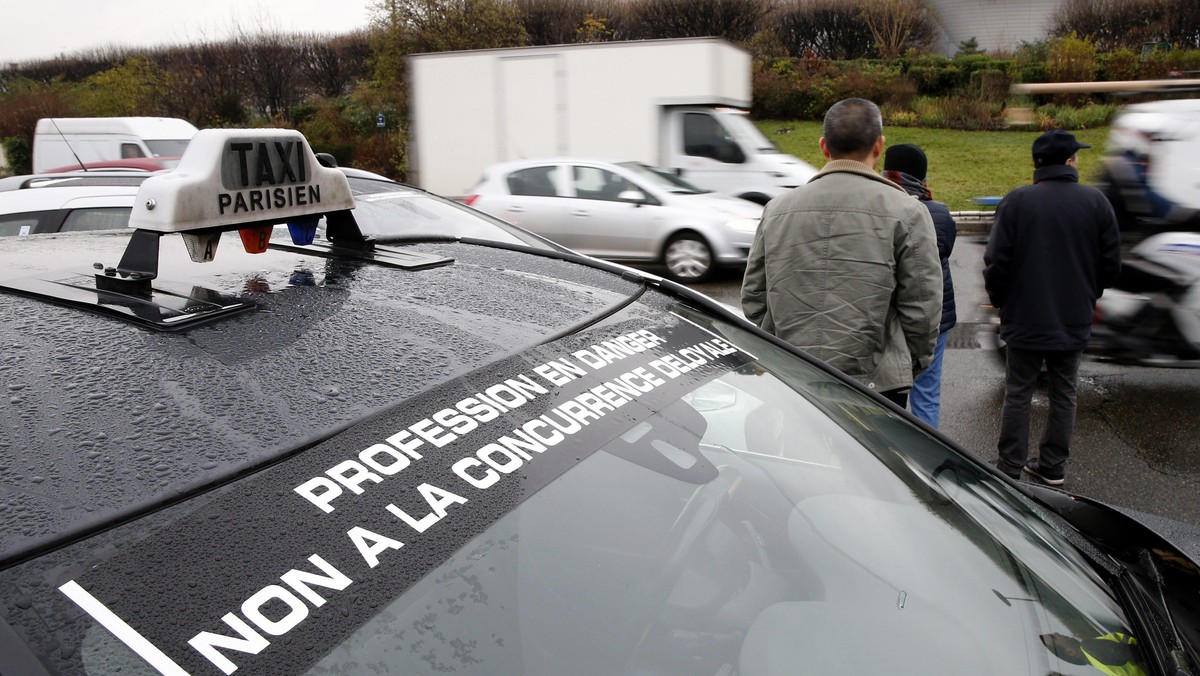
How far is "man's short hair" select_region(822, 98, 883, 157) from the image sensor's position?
3.08 meters

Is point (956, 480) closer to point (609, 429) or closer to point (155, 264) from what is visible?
point (609, 429)

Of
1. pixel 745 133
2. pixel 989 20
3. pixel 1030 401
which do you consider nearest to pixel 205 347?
pixel 1030 401

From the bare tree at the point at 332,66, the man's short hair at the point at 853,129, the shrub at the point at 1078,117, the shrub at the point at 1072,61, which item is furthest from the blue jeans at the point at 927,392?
the bare tree at the point at 332,66

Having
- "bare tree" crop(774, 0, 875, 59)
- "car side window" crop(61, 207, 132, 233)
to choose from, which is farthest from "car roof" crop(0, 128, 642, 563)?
"bare tree" crop(774, 0, 875, 59)

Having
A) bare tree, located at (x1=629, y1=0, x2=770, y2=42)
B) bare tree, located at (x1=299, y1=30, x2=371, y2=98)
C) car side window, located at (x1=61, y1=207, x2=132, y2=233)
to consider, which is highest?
bare tree, located at (x1=629, y1=0, x2=770, y2=42)

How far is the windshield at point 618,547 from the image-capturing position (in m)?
0.94

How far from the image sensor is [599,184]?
33.9ft

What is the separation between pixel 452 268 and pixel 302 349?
1.90 ft

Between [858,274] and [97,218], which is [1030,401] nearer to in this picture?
[858,274]

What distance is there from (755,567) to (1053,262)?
3.18 meters

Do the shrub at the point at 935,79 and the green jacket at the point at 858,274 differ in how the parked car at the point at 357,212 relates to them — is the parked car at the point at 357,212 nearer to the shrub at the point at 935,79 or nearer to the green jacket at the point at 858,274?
the green jacket at the point at 858,274

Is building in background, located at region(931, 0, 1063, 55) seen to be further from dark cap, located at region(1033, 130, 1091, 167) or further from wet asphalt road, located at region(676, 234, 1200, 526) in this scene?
dark cap, located at region(1033, 130, 1091, 167)

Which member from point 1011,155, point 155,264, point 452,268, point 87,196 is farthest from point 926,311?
point 1011,155

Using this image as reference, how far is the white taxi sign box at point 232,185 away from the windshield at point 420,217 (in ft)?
12.9
